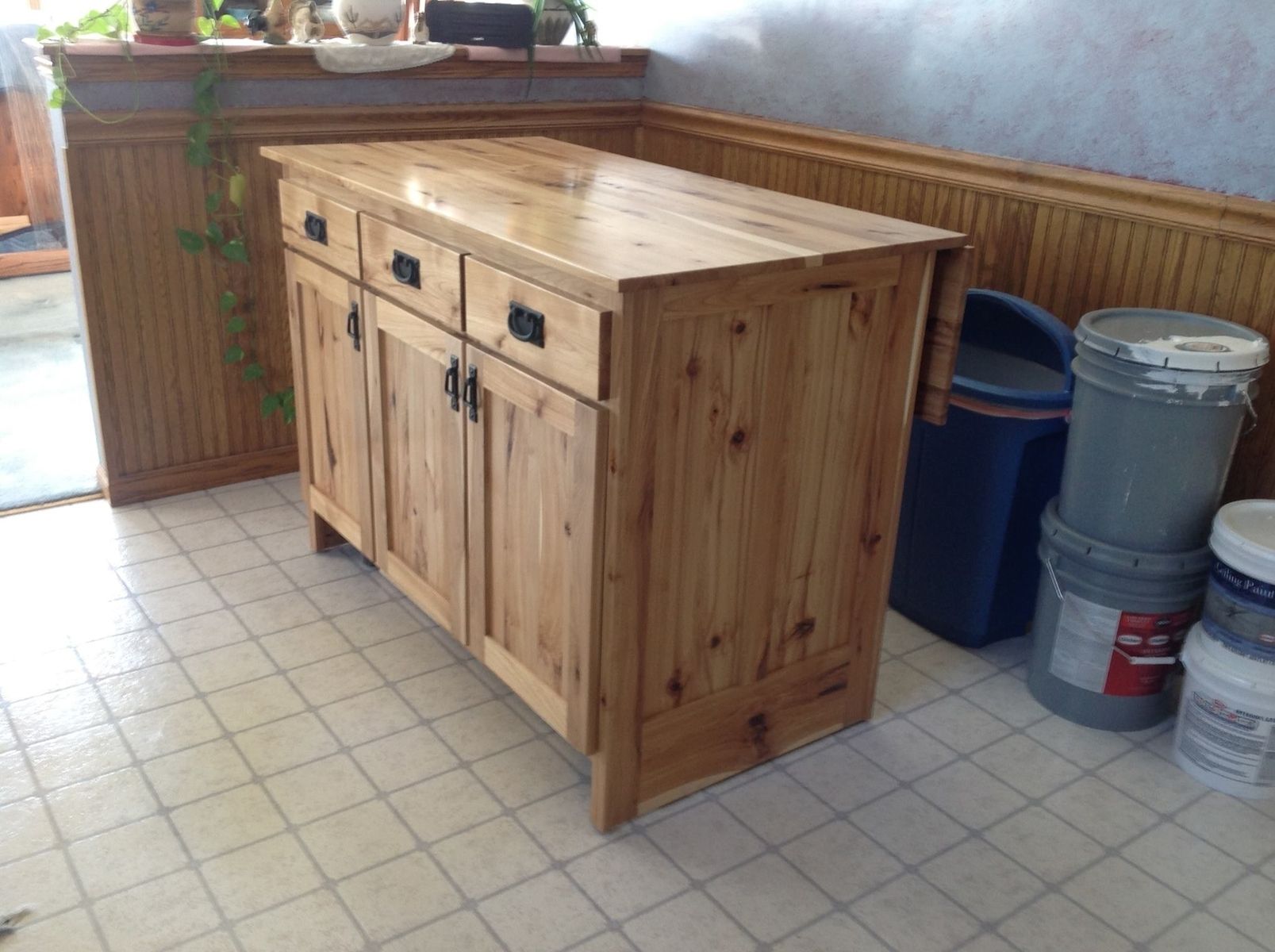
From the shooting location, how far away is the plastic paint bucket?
74.8 inches

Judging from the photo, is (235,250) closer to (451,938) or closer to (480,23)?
(480,23)

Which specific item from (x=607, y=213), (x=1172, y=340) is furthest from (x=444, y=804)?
(x=1172, y=340)

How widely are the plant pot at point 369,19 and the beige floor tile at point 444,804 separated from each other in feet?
6.43

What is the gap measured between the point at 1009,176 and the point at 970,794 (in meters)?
1.32

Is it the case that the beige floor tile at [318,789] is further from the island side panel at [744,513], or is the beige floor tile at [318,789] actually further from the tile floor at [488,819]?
the island side panel at [744,513]

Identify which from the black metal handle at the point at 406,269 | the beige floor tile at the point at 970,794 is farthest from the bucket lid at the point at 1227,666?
the black metal handle at the point at 406,269

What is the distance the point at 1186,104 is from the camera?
2.15 metres

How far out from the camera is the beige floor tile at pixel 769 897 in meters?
1.72

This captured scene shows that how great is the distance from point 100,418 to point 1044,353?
7.49ft

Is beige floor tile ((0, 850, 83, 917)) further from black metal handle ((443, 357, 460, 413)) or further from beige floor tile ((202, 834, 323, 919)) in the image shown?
black metal handle ((443, 357, 460, 413))

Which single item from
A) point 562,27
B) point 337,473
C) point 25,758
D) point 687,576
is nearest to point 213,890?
point 25,758

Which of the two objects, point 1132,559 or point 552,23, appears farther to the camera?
point 552,23

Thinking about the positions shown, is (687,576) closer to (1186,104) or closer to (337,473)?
(337,473)

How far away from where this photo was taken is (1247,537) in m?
1.95
